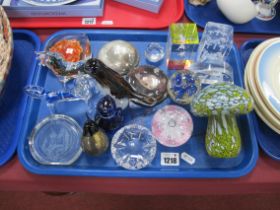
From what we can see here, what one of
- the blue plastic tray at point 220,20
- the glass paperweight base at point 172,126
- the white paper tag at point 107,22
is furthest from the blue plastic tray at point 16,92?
the blue plastic tray at point 220,20

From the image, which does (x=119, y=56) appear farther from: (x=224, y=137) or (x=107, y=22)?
(x=224, y=137)

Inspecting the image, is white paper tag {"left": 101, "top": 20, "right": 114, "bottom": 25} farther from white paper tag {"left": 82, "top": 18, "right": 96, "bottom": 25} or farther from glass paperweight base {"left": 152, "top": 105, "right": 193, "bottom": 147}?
glass paperweight base {"left": 152, "top": 105, "right": 193, "bottom": 147}

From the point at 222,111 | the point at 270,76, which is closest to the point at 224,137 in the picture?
the point at 222,111

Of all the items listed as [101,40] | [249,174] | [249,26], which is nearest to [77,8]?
[101,40]

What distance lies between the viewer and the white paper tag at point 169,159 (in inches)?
20.3

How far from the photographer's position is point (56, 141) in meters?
0.54

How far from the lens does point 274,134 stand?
534 millimetres

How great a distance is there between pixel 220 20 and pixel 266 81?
217 mm

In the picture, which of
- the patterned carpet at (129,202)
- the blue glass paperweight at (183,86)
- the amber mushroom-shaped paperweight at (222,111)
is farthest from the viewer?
the patterned carpet at (129,202)

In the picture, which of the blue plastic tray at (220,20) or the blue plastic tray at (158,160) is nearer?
the blue plastic tray at (158,160)

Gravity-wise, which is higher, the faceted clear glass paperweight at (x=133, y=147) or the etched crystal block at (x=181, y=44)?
the etched crystal block at (x=181, y=44)

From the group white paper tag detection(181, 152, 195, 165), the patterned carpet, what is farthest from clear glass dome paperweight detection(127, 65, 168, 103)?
the patterned carpet

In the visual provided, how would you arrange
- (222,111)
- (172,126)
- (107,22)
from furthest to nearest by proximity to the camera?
(107,22) → (172,126) → (222,111)

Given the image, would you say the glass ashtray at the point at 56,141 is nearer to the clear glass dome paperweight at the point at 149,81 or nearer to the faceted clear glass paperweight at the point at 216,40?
the clear glass dome paperweight at the point at 149,81
